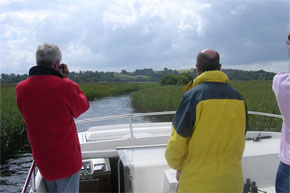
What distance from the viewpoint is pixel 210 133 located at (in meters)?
1.34

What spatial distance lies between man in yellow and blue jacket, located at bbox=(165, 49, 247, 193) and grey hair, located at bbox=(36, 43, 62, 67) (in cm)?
83

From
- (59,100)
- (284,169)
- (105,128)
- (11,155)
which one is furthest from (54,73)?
(11,155)

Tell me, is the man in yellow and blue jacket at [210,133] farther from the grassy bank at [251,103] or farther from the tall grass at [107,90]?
the tall grass at [107,90]

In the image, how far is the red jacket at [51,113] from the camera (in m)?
1.48

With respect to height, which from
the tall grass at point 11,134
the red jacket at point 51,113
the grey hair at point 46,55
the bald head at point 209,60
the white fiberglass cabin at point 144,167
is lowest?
the tall grass at point 11,134

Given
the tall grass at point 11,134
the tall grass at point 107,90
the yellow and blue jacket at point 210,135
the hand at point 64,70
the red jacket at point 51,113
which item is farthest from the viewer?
the tall grass at point 107,90

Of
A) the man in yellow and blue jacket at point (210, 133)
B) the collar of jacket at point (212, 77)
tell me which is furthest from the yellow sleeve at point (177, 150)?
the collar of jacket at point (212, 77)

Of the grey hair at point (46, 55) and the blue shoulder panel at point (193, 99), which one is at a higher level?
the grey hair at point (46, 55)

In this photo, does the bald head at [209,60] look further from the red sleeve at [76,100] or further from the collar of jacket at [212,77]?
the red sleeve at [76,100]

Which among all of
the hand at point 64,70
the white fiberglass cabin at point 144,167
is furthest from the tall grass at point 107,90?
the hand at point 64,70

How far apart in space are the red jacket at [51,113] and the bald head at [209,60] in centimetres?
74

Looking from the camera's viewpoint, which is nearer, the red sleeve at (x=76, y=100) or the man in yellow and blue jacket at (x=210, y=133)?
the man in yellow and blue jacket at (x=210, y=133)

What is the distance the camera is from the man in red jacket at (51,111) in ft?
4.87

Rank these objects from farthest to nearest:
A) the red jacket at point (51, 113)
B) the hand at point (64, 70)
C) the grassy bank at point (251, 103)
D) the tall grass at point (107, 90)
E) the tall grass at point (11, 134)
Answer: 1. the tall grass at point (107, 90)
2. the grassy bank at point (251, 103)
3. the tall grass at point (11, 134)
4. the hand at point (64, 70)
5. the red jacket at point (51, 113)
